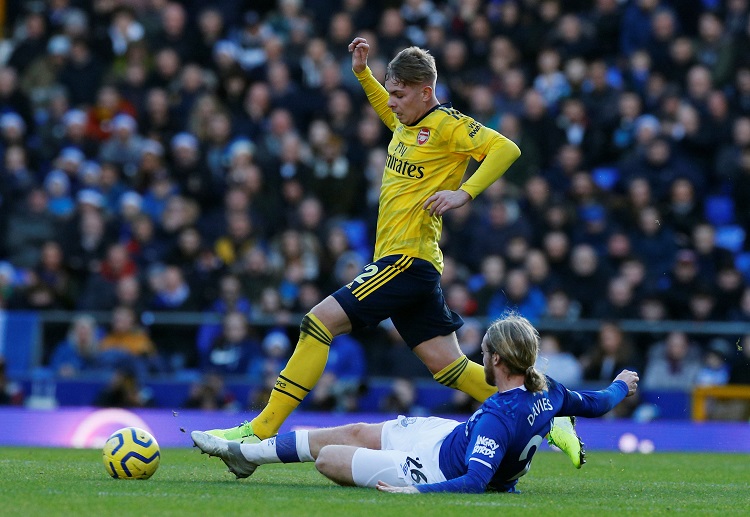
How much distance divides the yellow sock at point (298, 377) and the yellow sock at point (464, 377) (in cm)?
91

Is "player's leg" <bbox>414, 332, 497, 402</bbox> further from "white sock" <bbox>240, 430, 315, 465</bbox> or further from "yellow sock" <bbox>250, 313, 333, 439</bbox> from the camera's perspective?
"white sock" <bbox>240, 430, 315, 465</bbox>

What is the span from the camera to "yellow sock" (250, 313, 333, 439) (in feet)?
26.0

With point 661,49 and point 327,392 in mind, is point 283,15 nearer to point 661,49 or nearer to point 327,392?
point 661,49

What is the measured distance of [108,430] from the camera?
12.8m

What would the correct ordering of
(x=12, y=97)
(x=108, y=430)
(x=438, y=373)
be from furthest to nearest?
(x=12, y=97)
(x=108, y=430)
(x=438, y=373)

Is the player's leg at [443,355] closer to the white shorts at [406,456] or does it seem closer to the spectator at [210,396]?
the white shorts at [406,456]

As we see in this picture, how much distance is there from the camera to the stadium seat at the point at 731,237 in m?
15.1

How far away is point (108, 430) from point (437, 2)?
8593 mm

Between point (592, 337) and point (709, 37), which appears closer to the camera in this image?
point (592, 337)

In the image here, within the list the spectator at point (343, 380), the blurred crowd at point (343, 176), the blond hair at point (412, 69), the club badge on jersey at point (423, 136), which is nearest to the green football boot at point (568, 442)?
the club badge on jersey at point (423, 136)

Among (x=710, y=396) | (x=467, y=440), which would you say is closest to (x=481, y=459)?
(x=467, y=440)

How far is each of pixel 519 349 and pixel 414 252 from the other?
4.88ft

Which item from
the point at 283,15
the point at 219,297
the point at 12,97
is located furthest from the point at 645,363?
the point at 12,97

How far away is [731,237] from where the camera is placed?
15.2 metres
